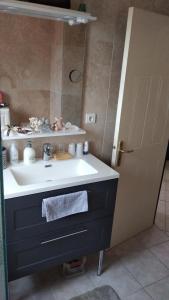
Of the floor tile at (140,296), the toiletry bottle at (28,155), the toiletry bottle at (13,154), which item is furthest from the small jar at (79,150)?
the floor tile at (140,296)

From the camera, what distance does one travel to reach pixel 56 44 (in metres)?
1.75

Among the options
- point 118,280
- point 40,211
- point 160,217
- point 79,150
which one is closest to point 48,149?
point 79,150

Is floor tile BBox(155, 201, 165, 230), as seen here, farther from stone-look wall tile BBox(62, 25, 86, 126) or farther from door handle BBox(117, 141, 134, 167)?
stone-look wall tile BBox(62, 25, 86, 126)

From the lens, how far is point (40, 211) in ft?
4.95

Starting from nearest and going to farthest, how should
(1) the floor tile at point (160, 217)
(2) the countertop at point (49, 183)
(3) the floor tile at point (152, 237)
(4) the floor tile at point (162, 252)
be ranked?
(2) the countertop at point (49, 183)
(4) the floor tile at point (162, 252)
(3) the floor tile at point (152, 237)
(1) the floor tile at point (160, 217)

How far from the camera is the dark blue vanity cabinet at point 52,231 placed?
57.8 inches

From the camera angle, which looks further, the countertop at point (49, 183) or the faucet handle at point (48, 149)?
the faucet handle at point (48, 149)

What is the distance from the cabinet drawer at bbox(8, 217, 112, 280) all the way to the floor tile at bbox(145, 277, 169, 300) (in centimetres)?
50

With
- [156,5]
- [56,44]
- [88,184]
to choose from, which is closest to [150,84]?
[156,5]

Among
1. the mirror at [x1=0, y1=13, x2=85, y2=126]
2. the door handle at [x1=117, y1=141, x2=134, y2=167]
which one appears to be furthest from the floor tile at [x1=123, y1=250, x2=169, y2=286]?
the mirror at [x1=0, y1=13, x2=85, y2=126]

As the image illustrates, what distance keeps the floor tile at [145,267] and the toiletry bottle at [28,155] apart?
122 cm

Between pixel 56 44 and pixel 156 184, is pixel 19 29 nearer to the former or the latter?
pixel 56 44

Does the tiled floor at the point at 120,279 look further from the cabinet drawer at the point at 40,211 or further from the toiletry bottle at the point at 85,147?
the toiletry bottle at the point at 85,147

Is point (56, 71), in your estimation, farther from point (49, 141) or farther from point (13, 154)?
point (13, 154)
